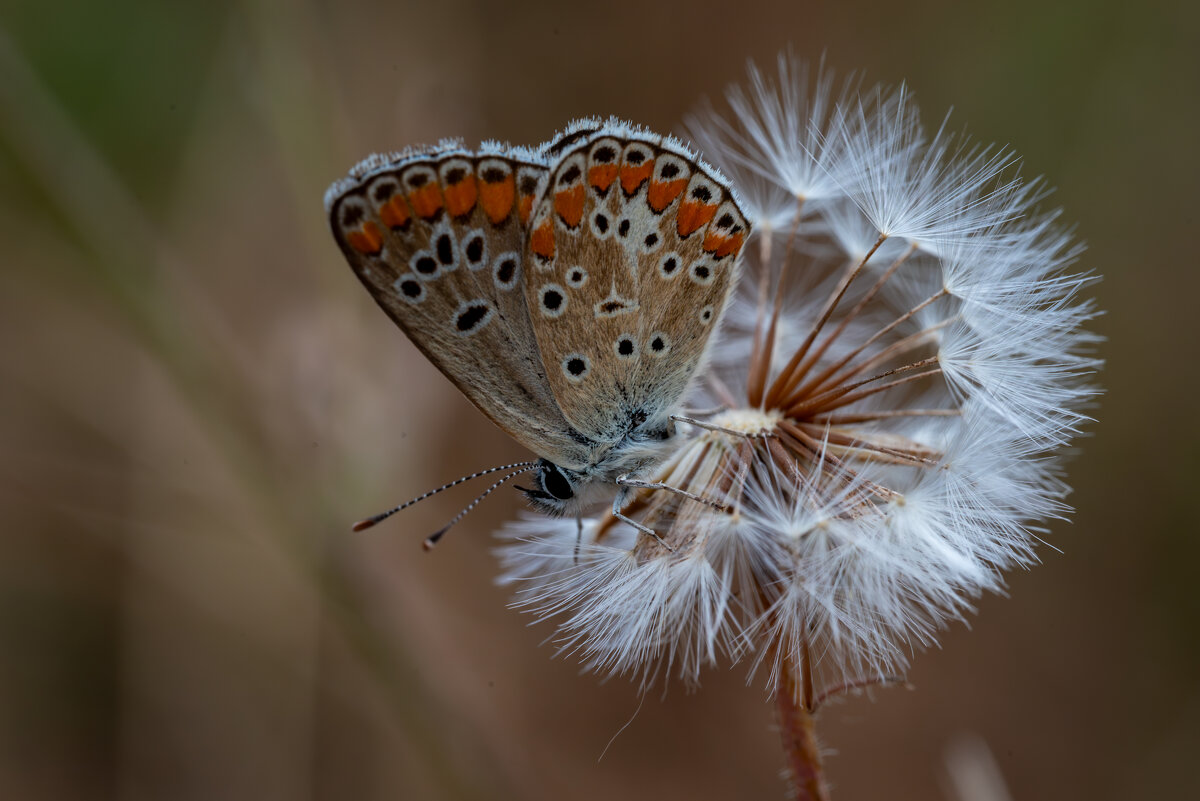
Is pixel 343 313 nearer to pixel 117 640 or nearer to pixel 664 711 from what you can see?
pixel 117 640

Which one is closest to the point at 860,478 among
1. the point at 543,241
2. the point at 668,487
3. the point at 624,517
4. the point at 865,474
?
the point at 865,474

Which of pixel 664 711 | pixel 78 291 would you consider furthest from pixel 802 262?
pixel 78 291

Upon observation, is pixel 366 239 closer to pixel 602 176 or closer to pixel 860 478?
pixel 602 176

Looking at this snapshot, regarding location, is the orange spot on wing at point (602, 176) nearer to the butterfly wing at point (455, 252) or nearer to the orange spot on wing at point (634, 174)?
the orange spot on wing at point (634, 174)

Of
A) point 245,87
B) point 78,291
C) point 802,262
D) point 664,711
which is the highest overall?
point 245,87

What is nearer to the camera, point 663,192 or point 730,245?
point 663,192

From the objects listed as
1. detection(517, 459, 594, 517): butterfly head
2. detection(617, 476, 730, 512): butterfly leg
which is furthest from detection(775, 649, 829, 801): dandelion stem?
detection(517, 459, 594, 517): butterfly head
